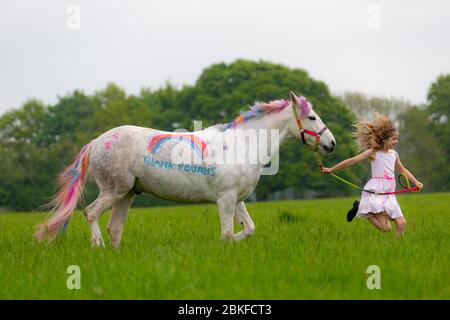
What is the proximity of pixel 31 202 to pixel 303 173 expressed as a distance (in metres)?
21.3

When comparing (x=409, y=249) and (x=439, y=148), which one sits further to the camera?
(x=439, y=148)

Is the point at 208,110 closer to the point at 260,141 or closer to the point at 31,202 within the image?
the point at 31,202

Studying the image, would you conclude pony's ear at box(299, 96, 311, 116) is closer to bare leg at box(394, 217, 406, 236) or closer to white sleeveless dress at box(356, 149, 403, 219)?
white sleeveless dress at box(356, 149, 403, 219)

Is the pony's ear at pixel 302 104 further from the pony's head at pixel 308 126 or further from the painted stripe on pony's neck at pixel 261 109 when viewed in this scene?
the painted stripe on pony's neck at pixel 261 109

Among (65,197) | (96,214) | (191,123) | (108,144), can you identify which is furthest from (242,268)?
(191,123)

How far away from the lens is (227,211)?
9016mm

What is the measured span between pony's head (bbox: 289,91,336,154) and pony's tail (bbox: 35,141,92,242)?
10.4 feet

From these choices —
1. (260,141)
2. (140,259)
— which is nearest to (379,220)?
(260,141)

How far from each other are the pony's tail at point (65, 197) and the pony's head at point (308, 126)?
125 inches

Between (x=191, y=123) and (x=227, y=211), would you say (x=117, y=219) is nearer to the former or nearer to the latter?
(x=227, y=211)

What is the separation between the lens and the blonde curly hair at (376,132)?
930cm

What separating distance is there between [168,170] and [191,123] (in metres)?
36.8
